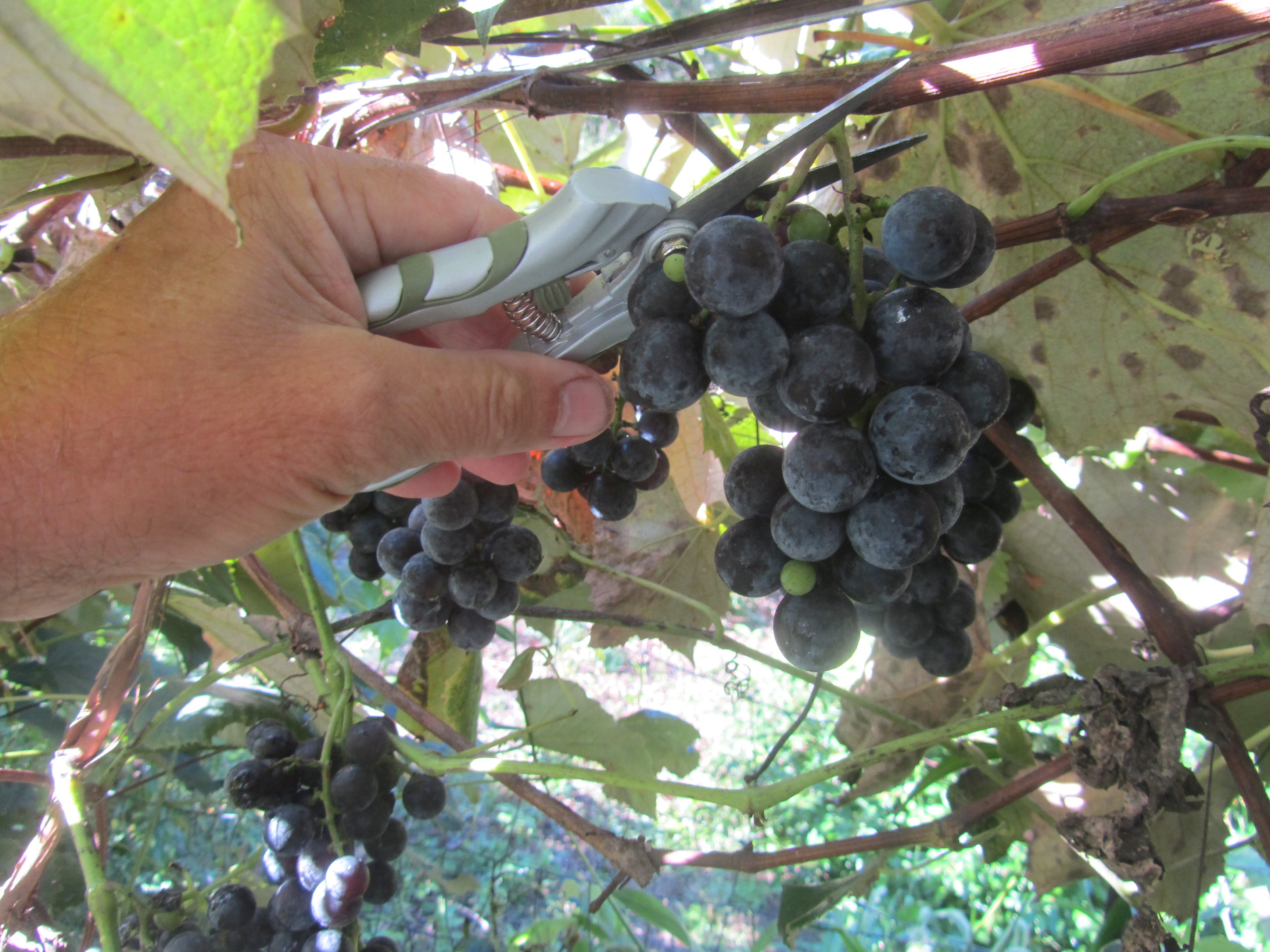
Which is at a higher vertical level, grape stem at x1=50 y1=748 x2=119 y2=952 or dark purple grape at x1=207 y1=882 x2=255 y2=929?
grape stem at x1=50 y1=748 x2=119 y2=952

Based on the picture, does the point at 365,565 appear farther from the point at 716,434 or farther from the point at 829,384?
the point at 829,384

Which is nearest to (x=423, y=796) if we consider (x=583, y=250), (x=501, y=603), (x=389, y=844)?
(x=389, y=844)

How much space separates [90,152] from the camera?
99 centimetres

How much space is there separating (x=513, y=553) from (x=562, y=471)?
15 cm

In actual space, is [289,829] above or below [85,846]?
below

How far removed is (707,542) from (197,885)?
6.29ft

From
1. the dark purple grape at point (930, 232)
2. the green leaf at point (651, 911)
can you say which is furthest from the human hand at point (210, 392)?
the green leaf at point (651, 911)

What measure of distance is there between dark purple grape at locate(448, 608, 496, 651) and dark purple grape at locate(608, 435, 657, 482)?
12.3 inches

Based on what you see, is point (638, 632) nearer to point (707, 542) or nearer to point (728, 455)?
point (707, 542)

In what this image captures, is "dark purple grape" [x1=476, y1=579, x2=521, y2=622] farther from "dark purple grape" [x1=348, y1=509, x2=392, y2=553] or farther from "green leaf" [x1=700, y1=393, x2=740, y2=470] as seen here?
"green leaf" [x1=700, y1=393, x2=740, y2=470]

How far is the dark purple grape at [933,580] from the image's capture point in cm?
95

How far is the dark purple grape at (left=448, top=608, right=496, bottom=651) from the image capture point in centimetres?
126

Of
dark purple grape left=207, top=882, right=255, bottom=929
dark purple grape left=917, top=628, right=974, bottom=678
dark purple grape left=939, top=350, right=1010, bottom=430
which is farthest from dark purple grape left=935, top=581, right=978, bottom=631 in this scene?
dark purple grape left=207, top=882, right=255, bottom=929

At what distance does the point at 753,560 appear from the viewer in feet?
2.67
